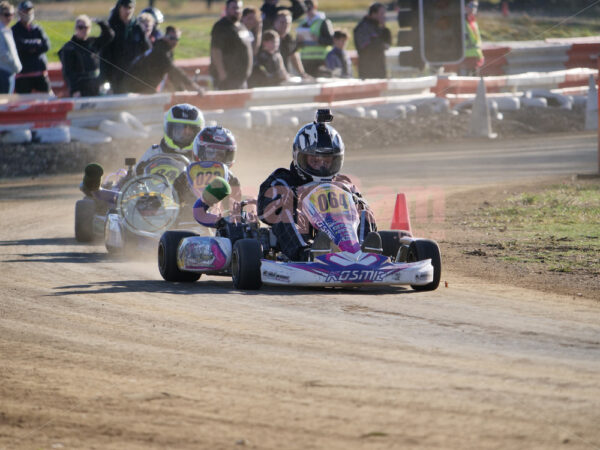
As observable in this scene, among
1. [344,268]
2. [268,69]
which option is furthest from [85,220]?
[268,69]

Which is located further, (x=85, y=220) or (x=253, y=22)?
(x=253, y=22)

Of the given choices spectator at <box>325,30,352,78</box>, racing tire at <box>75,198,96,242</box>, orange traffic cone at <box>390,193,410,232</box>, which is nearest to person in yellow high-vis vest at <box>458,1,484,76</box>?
spectator at <box>325,30,352,78</box>

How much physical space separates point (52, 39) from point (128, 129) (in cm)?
1470

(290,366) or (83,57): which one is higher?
(83,57)

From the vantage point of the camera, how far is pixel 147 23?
58.1 ft

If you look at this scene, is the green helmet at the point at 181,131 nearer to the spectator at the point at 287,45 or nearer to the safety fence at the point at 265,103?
the safety fence at the point at 265,103

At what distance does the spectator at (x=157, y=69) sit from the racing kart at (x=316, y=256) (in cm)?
888

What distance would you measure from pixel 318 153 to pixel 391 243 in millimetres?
910

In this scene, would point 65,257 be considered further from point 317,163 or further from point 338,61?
→ point 338,61

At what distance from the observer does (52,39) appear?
3164 centimetres

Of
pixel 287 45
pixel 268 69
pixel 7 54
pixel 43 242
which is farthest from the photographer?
pixel 287 45

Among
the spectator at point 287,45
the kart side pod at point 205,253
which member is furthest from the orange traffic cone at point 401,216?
the spectator at point 287,45

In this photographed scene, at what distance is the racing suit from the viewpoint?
8750mm

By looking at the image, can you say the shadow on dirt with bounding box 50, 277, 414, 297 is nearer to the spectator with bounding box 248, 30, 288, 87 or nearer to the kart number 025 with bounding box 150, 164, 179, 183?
the kart number 025 with bounding box 150, 164, 179, 183
